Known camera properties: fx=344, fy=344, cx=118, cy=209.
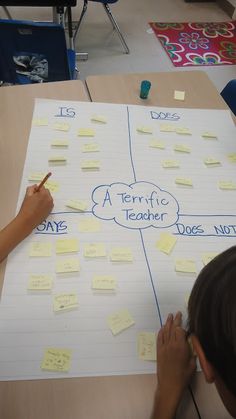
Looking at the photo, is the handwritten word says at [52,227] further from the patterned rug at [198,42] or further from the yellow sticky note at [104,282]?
the patterned rug at [198,42]

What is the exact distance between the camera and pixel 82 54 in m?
3.04

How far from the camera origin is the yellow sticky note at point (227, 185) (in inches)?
41.7

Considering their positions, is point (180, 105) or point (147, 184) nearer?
point (147, 184)

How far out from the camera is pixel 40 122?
46.3 inches

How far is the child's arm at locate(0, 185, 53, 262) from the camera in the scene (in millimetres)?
829

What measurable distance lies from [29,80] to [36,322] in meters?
1.51

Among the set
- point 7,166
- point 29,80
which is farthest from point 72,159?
point 29,80

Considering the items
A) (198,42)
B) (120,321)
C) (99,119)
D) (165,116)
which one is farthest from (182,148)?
(198,42)

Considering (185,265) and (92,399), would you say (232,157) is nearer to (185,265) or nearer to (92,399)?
(185,265)

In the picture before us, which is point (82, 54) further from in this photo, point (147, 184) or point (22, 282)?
point (22, 282)

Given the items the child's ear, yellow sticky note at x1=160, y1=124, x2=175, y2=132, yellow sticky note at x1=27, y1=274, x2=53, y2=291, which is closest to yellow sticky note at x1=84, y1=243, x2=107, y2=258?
yellow sticky note at x1=27, y1=274, x2=53, y2=291

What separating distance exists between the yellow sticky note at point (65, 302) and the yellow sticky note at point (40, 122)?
25.1 inches

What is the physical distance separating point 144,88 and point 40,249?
0.81 m

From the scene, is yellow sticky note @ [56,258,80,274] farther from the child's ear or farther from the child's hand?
the child's ear
